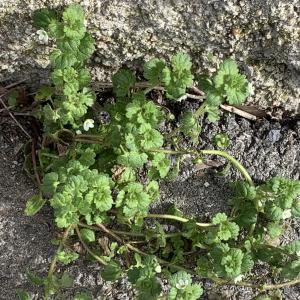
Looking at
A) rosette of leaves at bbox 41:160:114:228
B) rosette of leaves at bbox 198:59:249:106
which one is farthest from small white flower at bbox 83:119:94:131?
rosette of leaves at bbox 198:59:249:106

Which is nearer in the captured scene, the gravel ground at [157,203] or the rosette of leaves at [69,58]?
the rosette of leaves at [69,58]

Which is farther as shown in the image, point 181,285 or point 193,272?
point 193,272

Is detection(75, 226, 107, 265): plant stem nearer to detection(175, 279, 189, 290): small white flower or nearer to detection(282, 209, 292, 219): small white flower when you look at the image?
Answer: detection(175, 279, 189, 290): small white flower

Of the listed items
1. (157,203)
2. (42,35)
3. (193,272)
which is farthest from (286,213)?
(42,35)

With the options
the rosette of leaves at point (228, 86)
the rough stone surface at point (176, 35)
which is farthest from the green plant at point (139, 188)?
the rough stone surface at point (176, 35)

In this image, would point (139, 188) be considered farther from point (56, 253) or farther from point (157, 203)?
A: point (56, 253)

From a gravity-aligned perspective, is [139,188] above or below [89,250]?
above

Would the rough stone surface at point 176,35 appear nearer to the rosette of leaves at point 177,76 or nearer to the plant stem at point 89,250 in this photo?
the rosette of leaves at point 177,76
